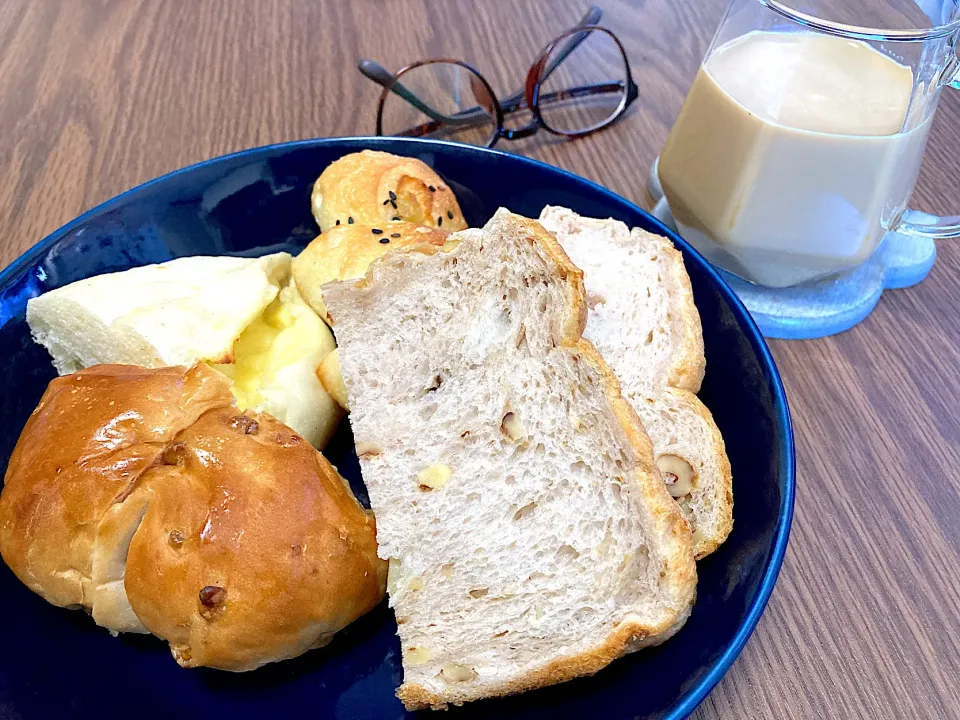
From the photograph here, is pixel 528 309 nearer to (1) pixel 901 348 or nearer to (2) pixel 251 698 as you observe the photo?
(2) pixel 251 698

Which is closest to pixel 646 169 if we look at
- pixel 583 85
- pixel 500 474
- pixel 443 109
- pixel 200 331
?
pixel 583 85

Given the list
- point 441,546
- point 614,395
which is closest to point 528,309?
point 614,395

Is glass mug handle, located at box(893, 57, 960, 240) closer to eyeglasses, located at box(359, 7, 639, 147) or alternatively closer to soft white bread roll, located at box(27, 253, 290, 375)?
eyeglasses, located at box(359, 7, 639, 147)

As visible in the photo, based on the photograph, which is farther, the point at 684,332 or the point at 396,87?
the point at 396,87

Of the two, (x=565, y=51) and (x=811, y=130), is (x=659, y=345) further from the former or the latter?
(x=565, y=51)

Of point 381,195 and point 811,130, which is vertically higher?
point 811,130

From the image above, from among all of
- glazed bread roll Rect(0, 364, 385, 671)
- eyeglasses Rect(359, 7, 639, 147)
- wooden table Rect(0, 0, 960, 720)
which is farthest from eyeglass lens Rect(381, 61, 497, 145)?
glazed bread roll Rect(0, 364, 385, 671)
